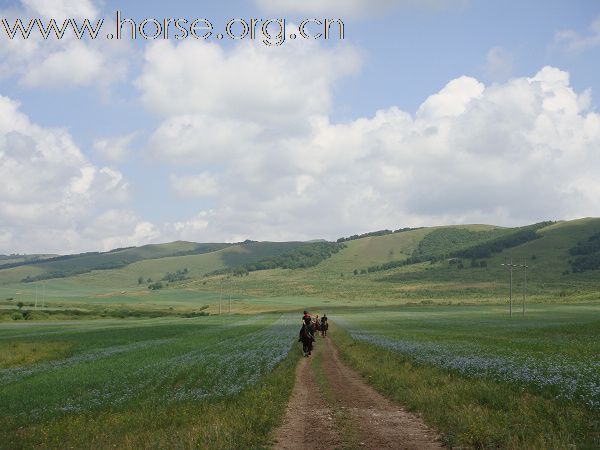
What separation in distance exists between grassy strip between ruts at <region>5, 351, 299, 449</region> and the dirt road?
57 cm

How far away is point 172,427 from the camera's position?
44.3ft

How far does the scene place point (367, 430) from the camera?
1318cm

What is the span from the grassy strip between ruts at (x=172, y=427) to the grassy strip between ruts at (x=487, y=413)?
394 cm

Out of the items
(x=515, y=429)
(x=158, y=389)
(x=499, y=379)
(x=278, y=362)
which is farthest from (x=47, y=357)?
(x=515, y=429)

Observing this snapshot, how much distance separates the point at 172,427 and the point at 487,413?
7.50 m

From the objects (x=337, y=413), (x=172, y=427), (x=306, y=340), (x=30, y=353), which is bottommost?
(x=30, y=353)

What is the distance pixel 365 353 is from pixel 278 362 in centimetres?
573

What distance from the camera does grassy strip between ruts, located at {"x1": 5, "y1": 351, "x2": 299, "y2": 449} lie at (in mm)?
11852

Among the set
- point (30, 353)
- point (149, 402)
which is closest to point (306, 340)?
point (149, 402)

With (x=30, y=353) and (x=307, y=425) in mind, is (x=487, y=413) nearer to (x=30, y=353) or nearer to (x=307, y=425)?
(x=307, y=425)

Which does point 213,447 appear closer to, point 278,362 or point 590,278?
point 278,362

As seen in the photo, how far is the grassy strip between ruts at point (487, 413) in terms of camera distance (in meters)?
10.8

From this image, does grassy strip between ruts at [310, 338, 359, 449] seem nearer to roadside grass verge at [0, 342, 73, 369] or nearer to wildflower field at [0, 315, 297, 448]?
wildflower field at [0, 315, 297, 448]

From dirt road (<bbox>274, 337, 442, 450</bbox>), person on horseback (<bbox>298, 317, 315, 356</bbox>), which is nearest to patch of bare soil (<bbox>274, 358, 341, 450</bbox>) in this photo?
dirt road (<bbox>274, 337, 442, 450</bbox>)
